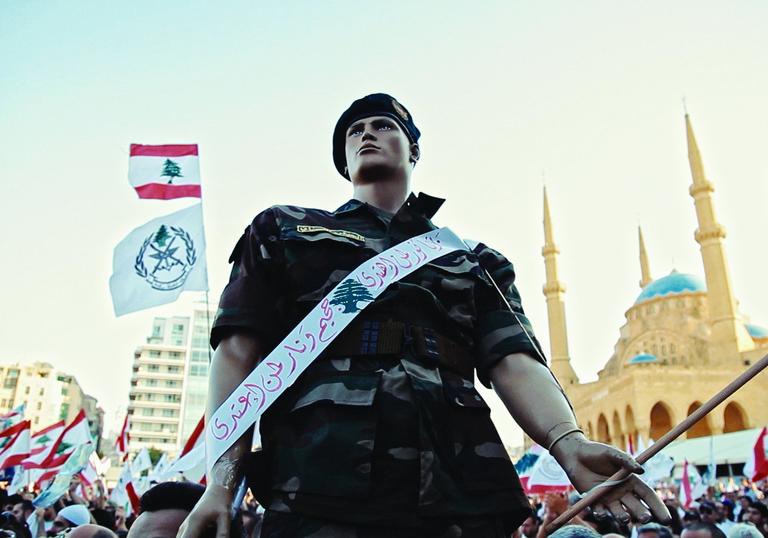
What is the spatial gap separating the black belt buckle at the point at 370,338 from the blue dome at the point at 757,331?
5521cm

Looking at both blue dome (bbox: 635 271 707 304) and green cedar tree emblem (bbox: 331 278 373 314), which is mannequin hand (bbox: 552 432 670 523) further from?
blue dome (bbox: 635 271 707 304)

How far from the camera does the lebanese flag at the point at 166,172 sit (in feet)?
28.1

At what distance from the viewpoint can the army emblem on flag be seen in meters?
7.94

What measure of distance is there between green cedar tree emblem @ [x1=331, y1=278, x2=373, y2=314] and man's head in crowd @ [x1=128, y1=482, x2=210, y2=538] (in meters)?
1.31

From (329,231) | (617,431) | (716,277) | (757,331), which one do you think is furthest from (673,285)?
(329,231)

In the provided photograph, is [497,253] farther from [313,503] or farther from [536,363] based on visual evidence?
[313,503]

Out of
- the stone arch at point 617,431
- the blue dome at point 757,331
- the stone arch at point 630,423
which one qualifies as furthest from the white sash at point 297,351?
the blue dome at point 757,331

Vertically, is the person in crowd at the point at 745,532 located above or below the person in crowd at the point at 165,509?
below

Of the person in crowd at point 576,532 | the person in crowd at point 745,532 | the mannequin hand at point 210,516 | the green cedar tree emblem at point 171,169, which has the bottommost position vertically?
the person in crowd at point 745,532

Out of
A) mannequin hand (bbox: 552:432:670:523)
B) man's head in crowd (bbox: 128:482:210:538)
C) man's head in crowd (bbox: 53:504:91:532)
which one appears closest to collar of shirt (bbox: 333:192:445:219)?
mannequin hand (bbox: 552:432:670:523)

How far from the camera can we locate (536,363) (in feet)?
7.06

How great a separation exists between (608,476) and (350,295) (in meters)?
0.89

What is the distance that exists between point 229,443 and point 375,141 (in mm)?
1250

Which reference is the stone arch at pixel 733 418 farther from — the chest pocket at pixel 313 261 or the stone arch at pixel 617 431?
the chest pocket at pixel 313 261
